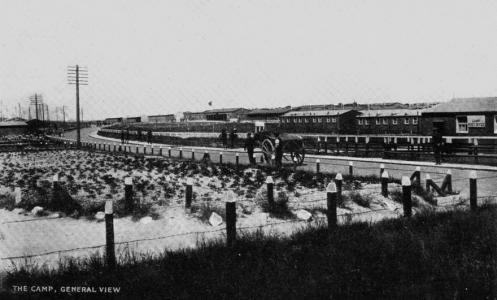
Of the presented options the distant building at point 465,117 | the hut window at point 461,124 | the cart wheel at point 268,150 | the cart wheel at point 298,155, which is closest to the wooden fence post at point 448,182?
the cart wheel at point 298,155

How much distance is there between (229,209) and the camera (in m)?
7.39

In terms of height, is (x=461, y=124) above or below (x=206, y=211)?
above

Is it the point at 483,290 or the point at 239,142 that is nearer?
the point at 483,290

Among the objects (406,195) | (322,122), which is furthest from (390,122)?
(406,195)

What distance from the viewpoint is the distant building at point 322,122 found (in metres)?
57.4

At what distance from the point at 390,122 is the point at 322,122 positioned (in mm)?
8804

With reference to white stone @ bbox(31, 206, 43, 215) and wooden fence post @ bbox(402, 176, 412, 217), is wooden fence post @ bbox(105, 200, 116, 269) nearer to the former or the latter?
white stone @ bbox(31, 206, 43, 215)

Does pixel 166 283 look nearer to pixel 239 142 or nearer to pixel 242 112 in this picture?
pixel 239 142

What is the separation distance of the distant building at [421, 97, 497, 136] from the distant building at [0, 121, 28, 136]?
211ft

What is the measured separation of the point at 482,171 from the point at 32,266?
55.1 feet

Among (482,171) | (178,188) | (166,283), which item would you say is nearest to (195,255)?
(166,283)

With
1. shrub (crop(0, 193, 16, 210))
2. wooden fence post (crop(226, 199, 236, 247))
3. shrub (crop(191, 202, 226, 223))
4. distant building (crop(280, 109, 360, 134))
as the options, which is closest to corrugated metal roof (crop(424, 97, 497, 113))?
shrub (crop(191, 202, 226, 223))

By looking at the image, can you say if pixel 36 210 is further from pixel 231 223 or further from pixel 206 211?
pixel 231 223

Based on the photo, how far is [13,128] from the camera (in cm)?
7369
